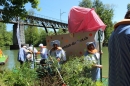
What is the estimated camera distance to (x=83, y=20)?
20.6 feet

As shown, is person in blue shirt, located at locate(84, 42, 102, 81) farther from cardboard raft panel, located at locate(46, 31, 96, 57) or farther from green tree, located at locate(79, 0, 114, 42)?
green tree, located at locate(79, 0, 114, 42)

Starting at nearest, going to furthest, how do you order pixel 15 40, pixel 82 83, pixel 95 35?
pixel 82 83 < pixel 95 35 < pixel 15 40

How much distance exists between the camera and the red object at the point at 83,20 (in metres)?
5.86

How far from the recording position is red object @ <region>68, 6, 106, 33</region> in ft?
19.2

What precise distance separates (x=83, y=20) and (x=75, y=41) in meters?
0.60

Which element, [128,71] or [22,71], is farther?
[22,71]

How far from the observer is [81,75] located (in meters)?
4.25

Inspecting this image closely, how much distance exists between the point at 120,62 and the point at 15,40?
202 ft

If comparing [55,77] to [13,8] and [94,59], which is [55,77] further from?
[13,8]

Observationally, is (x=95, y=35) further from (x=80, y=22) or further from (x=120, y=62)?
(x=120, y=62)

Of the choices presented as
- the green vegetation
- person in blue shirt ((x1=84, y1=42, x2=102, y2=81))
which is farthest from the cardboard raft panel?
the green vegetation

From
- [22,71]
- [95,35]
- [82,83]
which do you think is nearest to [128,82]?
[82,83]

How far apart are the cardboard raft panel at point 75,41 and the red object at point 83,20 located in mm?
130

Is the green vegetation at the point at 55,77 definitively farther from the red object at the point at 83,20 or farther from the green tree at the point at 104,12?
the green tree at the point at 104,12
